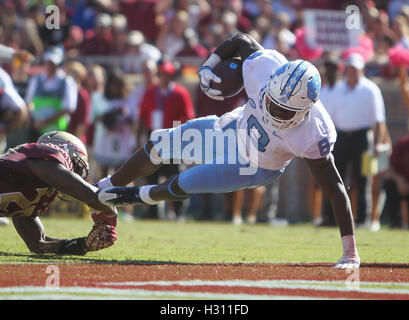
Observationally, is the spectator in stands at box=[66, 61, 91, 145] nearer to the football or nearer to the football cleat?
the football

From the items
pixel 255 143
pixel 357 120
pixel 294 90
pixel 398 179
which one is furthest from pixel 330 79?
pixel 294 90

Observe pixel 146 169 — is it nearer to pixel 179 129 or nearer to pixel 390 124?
pixel 179 129

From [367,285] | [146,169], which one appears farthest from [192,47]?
[367,285]

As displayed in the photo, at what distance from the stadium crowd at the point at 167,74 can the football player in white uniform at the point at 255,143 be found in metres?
4.19

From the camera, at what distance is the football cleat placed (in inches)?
233

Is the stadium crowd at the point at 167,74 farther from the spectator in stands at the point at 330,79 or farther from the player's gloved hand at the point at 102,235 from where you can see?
the player's gloved hand at the point at 102,235

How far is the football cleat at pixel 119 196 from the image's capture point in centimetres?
593

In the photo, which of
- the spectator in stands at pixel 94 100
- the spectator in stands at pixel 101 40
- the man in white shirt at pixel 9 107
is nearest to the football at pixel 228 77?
the man in white shirt at pixel 9 107

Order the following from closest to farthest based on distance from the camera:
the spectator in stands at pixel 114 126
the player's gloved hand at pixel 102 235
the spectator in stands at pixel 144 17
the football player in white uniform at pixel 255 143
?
the football player in white uniform at pixel 255 143 < the player's gloved hand at pixel 102 235 < the spectator in stands at pixel 114 126 < the spectator in stands at pixel 144 17

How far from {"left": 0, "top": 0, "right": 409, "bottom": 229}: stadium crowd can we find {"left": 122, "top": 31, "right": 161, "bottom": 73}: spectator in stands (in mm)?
16

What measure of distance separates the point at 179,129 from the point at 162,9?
7.40 meters

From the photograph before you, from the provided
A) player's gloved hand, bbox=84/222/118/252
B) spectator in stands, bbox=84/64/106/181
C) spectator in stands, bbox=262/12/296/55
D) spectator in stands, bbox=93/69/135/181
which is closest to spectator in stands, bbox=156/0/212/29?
spectator in stands, bbox=262/12/296/55

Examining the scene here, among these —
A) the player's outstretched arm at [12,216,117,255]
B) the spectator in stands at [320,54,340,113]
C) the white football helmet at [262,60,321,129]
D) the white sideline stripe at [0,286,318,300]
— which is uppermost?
the spectator in stands at [320,54,340,113]

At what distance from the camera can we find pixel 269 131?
19.7ft
